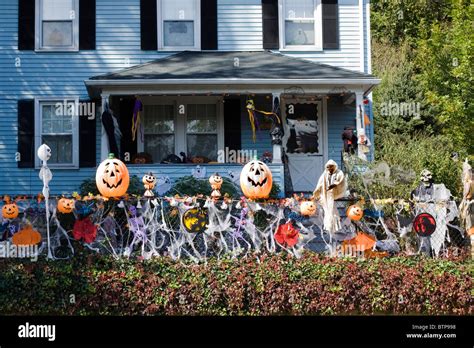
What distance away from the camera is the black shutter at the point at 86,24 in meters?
18.8

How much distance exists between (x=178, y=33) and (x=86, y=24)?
2.12 metres

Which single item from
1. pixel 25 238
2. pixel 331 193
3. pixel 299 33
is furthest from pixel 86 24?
pixel 331 193

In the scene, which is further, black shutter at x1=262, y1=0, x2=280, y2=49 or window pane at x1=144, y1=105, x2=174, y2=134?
black shutter at x1=262, y1=0, x2=280, y2=49

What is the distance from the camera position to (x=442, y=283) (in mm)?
12609

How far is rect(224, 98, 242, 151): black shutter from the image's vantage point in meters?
18.6

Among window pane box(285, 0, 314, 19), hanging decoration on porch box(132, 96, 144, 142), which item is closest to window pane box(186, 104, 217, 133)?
hanging decoration on porch box(132, 96, 144, 142)

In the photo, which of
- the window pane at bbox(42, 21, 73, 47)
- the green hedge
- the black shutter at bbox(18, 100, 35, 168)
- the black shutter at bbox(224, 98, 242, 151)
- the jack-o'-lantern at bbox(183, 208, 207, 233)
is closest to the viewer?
the green hedge

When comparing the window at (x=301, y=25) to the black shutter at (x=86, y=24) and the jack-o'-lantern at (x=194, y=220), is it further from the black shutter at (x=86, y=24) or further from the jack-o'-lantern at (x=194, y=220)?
the jack-o'-lantern at (x=194, y=220)

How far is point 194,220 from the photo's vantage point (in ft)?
43.7

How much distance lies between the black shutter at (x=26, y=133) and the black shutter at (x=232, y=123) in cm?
436

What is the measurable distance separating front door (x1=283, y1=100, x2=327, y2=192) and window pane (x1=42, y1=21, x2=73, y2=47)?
5.26 meters
